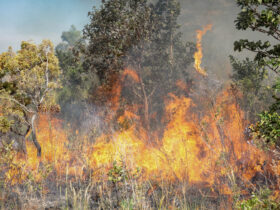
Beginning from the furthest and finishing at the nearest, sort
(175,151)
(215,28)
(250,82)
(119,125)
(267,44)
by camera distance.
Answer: (215,28), (119,125), (250,82), (175,151), (267,44)

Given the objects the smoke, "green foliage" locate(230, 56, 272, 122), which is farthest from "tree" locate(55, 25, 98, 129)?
the smoke

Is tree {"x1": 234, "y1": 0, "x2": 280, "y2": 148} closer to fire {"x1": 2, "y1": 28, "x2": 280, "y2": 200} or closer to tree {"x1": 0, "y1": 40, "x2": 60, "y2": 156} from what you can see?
fire {"x1": 2, "y1": 28, "x2": 280, "y2": 200}

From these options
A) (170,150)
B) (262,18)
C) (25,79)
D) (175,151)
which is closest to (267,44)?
(262,18)

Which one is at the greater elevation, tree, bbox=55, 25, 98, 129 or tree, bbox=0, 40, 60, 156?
tree, bbox=55, 25, 98, 129

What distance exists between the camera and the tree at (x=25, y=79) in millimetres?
13688

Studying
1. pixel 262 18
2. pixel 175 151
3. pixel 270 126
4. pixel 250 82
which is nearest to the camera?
pixel 270 126

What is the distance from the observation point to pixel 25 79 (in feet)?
45.8

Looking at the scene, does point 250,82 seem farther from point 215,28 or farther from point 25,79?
point 215,28

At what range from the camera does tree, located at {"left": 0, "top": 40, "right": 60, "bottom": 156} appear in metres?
13.7

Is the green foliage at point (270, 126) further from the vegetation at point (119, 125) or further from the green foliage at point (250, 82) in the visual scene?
the green foliage at point (250, 82)

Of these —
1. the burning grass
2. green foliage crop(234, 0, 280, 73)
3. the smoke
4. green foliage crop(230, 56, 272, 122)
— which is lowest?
the burning grass

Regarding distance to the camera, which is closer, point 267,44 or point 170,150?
point 267,44

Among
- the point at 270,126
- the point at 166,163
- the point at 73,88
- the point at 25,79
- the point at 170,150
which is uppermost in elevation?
the point at 73,88

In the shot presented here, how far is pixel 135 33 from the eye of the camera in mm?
16391
